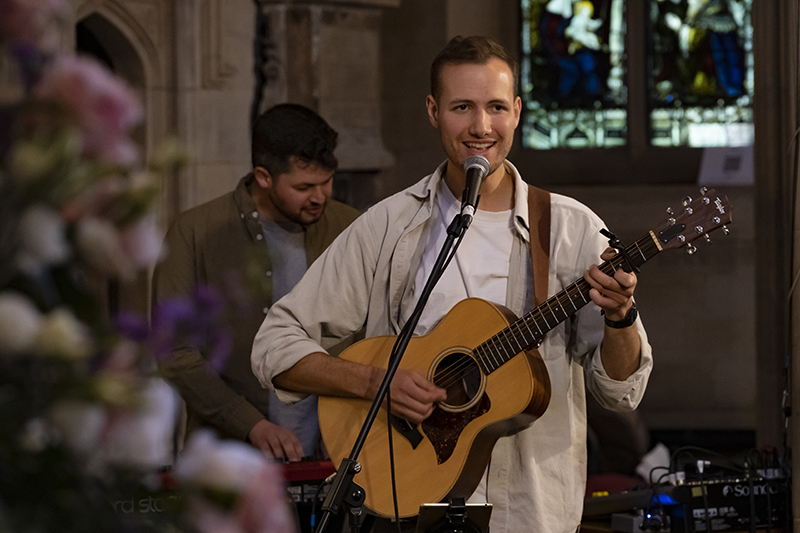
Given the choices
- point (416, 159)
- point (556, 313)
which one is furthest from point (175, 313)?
point (416, 159)

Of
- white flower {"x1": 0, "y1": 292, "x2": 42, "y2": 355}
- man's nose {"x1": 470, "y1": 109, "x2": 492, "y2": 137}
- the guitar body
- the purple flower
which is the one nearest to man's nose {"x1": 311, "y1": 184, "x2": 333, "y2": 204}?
the guitar body

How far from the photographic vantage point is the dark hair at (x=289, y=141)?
3.81m

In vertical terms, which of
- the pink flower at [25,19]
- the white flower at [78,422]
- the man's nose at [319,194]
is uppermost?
the pink flower at [25,19]

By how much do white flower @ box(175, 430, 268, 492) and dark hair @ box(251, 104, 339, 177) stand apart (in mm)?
3091

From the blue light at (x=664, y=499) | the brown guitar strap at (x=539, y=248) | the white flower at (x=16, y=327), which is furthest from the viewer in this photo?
the blue light at (x=664, y=499)

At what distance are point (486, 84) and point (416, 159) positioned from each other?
416cm

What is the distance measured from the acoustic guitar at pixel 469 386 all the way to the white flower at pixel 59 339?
6.28 feet

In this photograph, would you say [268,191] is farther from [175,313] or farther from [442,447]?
[175,313]

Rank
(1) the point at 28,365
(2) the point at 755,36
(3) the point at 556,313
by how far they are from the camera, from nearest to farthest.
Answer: (1) the point at 28,365, (3) the point at 556,313, (2) the point at 755,36

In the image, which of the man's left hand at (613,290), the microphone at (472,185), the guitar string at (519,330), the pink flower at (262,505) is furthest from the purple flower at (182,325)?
the guitar string at (519,330)

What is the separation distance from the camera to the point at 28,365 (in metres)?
0.74

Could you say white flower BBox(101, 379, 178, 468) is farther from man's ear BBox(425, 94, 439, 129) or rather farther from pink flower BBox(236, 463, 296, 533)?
man's ear BBox(425, 94, 439, 129)

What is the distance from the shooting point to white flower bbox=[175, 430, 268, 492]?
0.72 m

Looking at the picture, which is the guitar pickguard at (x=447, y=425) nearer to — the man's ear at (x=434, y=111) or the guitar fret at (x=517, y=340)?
the guitar fret at (x=517, y=340)
